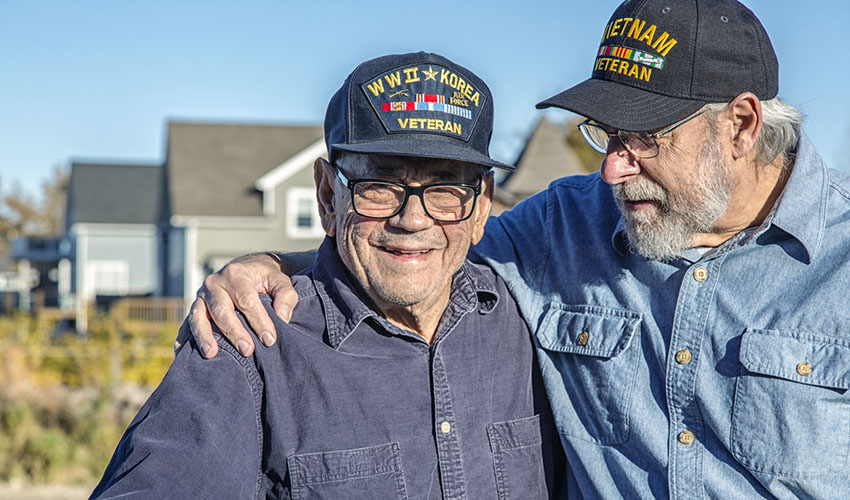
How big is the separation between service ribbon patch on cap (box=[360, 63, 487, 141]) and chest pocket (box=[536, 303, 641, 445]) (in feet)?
2.67

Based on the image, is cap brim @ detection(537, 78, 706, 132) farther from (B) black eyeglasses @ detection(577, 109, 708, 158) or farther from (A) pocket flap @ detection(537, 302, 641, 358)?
(A) pocket flap @ detection(537, 302, 641, 358)

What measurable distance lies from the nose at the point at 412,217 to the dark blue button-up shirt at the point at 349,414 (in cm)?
30

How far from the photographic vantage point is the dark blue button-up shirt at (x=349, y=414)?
7.97 ft

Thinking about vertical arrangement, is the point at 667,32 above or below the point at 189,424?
above

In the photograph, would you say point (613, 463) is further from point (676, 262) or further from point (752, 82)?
point (752, 82)

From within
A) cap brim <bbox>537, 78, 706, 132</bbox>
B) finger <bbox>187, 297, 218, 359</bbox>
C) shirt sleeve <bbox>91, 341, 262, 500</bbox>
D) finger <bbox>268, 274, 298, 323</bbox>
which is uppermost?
cap brim <bbox>537, 78, 706, 132</bbox>

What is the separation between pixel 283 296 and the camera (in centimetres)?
288

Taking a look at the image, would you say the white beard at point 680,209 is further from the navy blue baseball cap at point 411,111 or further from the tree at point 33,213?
the tree at point 33,213

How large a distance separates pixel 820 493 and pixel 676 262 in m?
0.84

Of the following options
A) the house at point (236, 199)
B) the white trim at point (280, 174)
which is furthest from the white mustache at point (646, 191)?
the white trim at point (280, 174)

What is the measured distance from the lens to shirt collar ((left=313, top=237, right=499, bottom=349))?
284cm

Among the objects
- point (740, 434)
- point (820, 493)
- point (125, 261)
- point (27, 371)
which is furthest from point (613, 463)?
point (125, 261)

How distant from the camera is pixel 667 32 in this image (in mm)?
2926

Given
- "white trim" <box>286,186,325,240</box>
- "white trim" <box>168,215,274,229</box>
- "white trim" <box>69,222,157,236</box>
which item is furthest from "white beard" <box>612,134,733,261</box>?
"white trim" <box>69,222,157,236</box>
